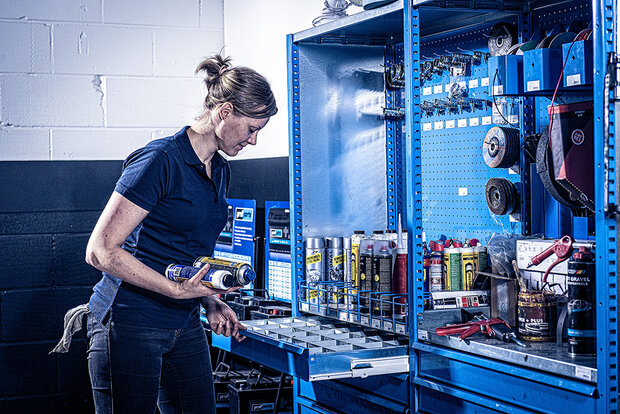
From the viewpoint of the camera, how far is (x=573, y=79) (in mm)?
2297

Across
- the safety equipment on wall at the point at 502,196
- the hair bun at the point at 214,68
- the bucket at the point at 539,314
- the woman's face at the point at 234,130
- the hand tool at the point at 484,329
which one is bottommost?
the hand tool at the point at 484,329

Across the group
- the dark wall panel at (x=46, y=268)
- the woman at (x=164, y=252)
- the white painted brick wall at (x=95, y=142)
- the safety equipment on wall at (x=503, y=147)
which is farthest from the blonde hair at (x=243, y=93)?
the white painted brick wall at (x=95, y=142)

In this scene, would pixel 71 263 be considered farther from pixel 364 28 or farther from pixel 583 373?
pixel 583 373

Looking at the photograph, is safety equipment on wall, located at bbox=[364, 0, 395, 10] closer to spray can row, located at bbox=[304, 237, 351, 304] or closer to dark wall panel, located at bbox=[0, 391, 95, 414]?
spray can row, located at bbox=[304, 237, 351, 304]

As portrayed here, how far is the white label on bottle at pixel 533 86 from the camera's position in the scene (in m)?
2.46

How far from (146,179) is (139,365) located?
544 mm

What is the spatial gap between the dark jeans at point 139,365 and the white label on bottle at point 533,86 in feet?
4.22

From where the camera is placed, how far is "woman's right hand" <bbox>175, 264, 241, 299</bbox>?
2326 mm

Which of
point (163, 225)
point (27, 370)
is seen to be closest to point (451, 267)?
point (163, 225)

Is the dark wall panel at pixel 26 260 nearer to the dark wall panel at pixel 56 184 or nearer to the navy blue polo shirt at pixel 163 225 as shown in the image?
the dark wall panel at pixel 56 184

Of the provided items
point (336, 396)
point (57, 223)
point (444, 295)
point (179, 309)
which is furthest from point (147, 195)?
point (57, 223)

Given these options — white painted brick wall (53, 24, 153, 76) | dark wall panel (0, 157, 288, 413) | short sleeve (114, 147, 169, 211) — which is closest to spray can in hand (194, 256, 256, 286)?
short sleeve (114, 147, 169, 211)

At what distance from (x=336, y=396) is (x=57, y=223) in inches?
85.0

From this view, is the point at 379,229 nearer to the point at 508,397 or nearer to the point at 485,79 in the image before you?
the point at 485,79
